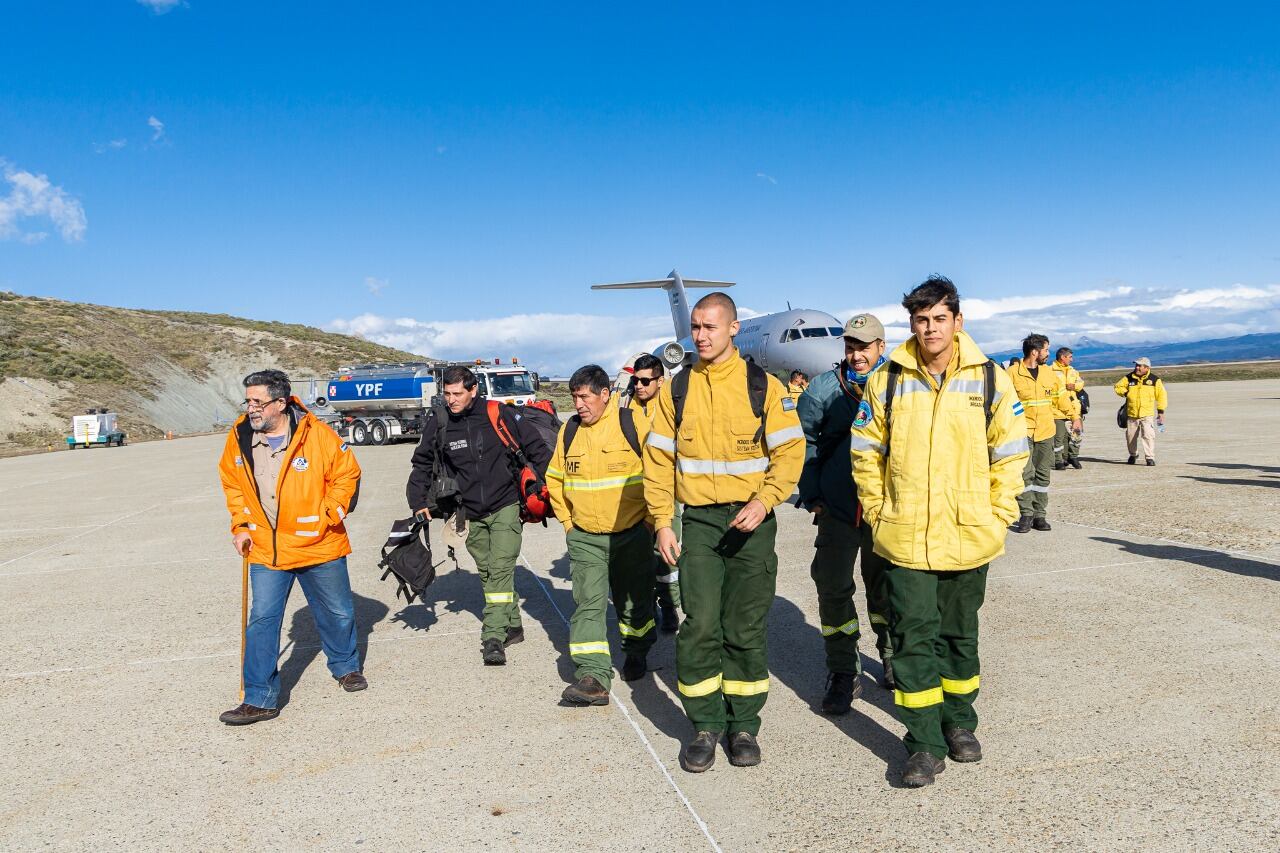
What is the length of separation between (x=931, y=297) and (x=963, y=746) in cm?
199

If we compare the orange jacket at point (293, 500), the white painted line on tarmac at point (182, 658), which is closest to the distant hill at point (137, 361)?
the white painted line on tarmac at point (182, 658)

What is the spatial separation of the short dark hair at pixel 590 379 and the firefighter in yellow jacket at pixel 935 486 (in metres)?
1.67

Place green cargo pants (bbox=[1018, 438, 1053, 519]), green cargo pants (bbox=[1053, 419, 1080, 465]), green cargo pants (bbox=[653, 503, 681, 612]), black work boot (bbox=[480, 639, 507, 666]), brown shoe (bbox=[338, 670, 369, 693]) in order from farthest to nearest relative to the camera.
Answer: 1. green cargo pants (bbox=[1053, 419, 1080, 465])
2. green cargo pants (bbox=[1018, 438, 1053, 519])
3. green cargo pants (bbox=[653, 503, 681, 612])
4. black work boot (bbox=[480, 639, 507, 666])
5. brown shoe (bbox=[338, 670, 369, 693])

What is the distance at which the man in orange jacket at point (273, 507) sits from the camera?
4.55 meters

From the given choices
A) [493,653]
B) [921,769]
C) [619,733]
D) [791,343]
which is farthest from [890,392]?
[791,343]

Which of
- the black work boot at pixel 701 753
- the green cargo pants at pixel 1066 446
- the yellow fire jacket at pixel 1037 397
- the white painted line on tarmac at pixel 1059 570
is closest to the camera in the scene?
the black work boot at pixel 701 753

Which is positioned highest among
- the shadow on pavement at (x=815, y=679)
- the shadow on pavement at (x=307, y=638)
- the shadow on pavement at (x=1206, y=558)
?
the shadow on pavement at (x=1206, y=558)

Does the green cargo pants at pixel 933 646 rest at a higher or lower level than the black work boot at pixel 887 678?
higher

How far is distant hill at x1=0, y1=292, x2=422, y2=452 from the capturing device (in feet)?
145

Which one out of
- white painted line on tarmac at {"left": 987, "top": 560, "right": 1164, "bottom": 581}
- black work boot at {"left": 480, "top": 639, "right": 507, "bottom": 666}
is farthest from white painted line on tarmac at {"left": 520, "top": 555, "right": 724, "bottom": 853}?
white painted line on tarmac at {"left": 987, "top": 560, "right": 1164, "bottom": 581}

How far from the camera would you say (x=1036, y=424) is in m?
8.72

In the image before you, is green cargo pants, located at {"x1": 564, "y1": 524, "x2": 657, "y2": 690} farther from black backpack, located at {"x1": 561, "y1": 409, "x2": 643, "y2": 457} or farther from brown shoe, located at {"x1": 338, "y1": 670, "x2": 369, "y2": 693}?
brown shoe, located at {"x1": 338, "y1": 670, "x2": 369, "y2": 693}

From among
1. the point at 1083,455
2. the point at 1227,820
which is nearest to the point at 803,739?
the point at 1227,820

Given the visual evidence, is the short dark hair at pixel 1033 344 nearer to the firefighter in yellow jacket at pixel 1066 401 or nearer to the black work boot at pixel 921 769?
the firefighter in yellow jacket at pixel 1066 401
